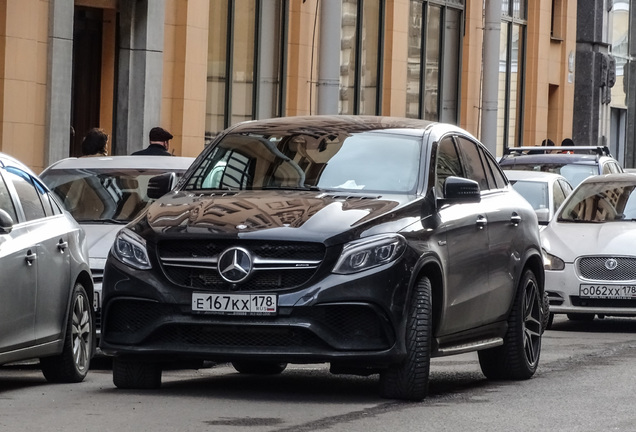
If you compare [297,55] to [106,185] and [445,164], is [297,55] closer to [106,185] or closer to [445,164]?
[106,185]

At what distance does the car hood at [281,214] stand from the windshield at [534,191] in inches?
408

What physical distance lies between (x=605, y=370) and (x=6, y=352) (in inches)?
186

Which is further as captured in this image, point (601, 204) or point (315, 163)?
point (601, 204)

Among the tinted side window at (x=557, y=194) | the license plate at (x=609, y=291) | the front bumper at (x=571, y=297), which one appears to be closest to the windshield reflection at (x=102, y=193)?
the front bumper at (x=571, y=297)

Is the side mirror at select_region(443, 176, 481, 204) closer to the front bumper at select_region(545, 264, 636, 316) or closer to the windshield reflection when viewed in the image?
the windshield reflection

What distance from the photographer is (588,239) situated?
17969mm

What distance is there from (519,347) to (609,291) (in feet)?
18.7

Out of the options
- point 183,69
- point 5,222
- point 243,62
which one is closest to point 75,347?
point 5,222

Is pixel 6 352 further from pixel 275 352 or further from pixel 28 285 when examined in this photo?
pixel 275 352

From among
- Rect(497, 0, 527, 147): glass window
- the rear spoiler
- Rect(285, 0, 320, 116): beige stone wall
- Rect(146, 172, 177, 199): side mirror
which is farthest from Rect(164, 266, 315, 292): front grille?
Rect(497, 0, 527, 147): glass window

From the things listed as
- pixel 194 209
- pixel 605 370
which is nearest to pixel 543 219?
pixel 605 370

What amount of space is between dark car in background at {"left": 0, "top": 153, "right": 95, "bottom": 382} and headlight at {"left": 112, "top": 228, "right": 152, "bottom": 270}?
0.71 meters

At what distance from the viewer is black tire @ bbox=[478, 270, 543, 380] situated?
39.3 ft

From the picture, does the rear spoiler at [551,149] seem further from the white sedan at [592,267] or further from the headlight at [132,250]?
the headlight at [132,250]
